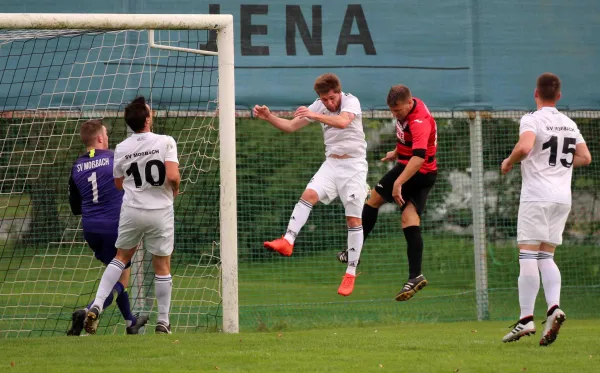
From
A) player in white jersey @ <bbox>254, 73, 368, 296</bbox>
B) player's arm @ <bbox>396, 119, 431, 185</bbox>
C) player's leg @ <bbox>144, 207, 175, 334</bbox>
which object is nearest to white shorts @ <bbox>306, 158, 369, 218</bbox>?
player in white jersey @ <bbox>254, 73, 368, 296</bbox>

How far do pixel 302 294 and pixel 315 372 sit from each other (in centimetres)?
792

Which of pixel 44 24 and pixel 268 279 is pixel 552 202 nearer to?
pixel 44 24

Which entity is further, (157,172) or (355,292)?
(355,292)

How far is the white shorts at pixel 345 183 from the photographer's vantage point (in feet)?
33.3

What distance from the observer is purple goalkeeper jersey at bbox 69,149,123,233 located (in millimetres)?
9688

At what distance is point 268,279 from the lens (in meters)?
14.5

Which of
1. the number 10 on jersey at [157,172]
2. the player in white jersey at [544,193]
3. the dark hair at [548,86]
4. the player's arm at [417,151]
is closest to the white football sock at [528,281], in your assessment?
the player in white jersey at [544,193]

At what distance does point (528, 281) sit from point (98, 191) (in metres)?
4.04

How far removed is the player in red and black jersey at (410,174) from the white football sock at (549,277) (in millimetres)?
1385

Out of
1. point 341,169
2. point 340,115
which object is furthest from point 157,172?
point 341,169

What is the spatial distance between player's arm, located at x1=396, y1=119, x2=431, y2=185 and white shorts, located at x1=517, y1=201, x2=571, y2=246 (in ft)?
4.58

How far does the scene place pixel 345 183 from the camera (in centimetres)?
1014

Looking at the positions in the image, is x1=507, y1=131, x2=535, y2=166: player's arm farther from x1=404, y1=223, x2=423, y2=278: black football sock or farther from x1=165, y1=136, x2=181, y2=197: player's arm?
x1=165, y1=136, x2=181, y2=197: player's arm

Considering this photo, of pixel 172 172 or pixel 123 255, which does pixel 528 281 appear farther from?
pixel 123 255
